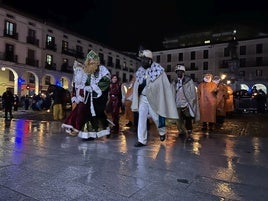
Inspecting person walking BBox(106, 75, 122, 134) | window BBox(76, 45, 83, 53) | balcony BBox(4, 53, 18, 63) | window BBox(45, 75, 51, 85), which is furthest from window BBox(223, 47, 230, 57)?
person walking BBox(106, 75, 122, 134)

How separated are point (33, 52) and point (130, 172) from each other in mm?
37633

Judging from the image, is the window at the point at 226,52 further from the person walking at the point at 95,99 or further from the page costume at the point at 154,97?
the page costume at the point at 154,97

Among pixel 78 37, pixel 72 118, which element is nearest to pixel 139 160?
pixel 72 118

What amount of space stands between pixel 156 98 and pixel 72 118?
2.04 meters

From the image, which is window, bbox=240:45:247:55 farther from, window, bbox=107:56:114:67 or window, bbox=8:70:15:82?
window, bbox=8:70:15:82

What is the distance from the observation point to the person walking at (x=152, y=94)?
18.7ft

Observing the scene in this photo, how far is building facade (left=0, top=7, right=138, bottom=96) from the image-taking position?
3428cm

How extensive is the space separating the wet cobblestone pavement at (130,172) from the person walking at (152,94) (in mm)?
610

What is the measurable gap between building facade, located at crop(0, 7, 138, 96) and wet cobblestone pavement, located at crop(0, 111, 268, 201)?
2855cm

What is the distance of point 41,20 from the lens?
38.2 metres

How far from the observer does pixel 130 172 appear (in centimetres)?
355

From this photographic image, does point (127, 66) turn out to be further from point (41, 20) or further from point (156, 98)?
point (156, 98)

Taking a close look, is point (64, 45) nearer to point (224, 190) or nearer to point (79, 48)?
point (79, 48)

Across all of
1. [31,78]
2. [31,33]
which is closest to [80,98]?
[31,33]
